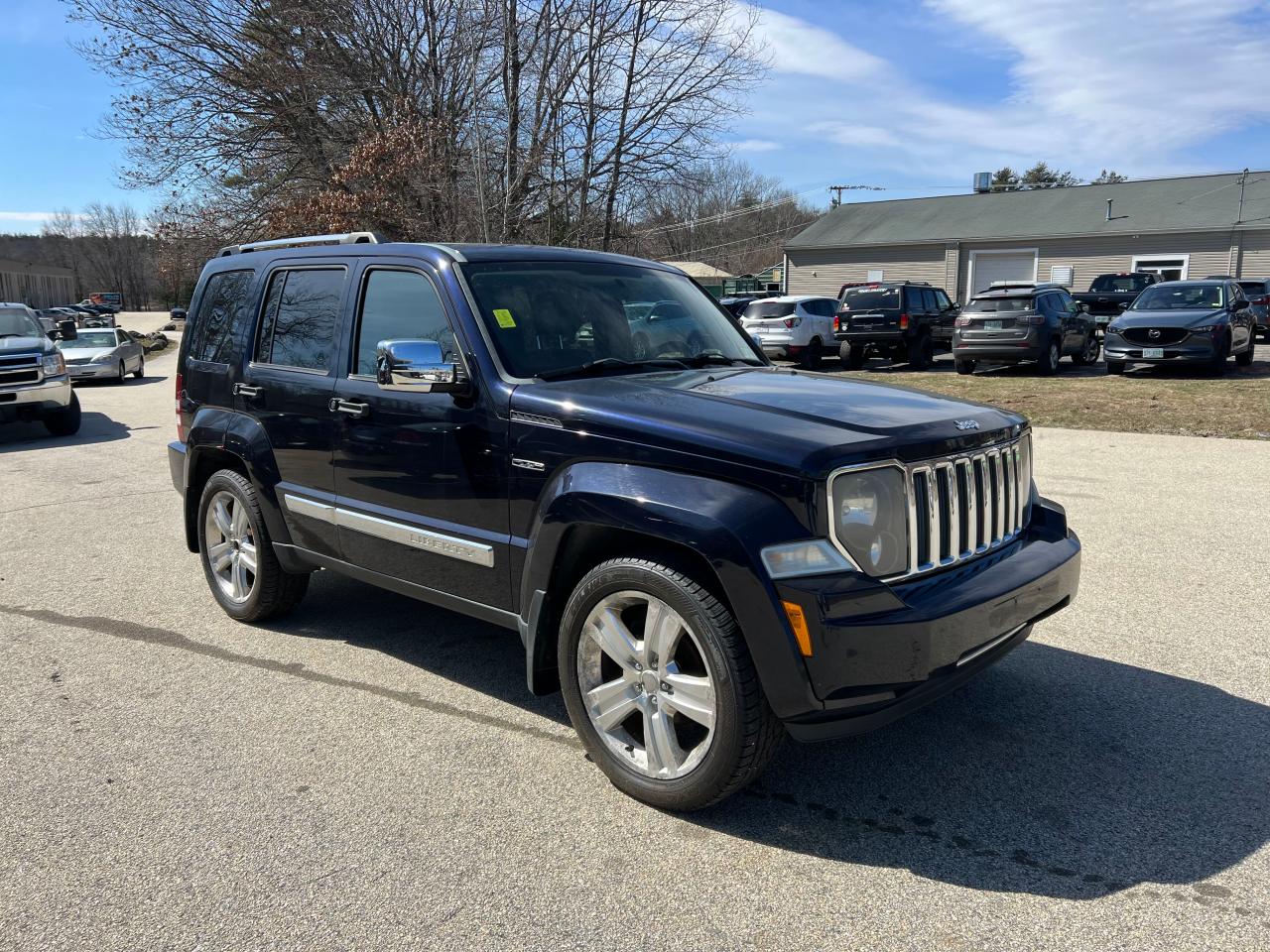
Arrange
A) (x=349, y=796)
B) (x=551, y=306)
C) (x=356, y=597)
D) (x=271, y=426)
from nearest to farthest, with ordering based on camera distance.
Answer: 1. (x=349, y=796)
2. (x=551, y=306)
3. (x=271, y=426)
4. (x=356, y=597)

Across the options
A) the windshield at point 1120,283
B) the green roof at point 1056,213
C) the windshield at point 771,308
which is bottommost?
the windshield at point 771,308

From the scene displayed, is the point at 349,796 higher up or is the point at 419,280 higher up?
the point at 419,280

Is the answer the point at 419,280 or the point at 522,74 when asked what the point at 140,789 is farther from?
the point at 522,74

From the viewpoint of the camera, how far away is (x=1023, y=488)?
379 centimetres

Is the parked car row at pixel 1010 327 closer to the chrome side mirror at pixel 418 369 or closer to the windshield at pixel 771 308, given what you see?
the windshield at pixel 771 308

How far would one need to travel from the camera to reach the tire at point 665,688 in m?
2.96

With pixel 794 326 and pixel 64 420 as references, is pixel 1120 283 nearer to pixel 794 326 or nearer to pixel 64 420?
A: pixel 794 326

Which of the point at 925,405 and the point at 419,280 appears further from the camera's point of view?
the point at 419,280

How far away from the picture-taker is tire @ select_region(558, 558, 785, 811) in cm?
296

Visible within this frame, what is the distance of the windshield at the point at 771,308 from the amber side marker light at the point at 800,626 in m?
19.2

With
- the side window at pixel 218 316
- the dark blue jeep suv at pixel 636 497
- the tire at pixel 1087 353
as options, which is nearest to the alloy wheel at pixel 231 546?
the dark blue jeep suv at pixel 636 497

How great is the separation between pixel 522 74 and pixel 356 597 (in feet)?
60.5

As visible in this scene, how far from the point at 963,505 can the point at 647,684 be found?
1.27 meters

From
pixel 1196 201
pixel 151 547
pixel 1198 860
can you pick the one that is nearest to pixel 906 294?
pixel 151 547
